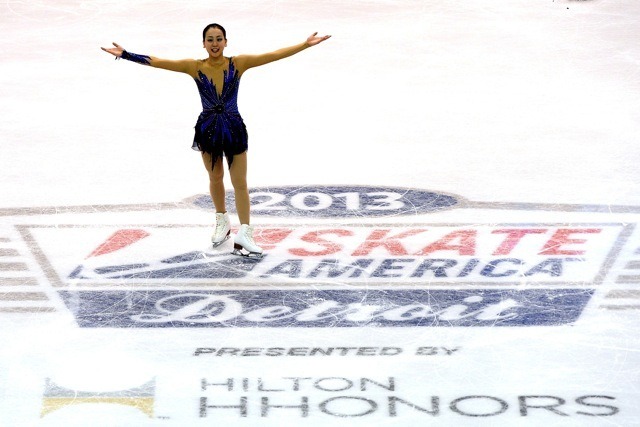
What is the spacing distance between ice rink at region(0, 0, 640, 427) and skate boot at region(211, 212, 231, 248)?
5 centimetres

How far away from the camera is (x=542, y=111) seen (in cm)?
1007

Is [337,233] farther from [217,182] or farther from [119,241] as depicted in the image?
[119,241]

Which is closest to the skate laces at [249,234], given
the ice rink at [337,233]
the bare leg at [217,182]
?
the ice rink at [337,233]

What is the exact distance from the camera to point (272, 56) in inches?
267

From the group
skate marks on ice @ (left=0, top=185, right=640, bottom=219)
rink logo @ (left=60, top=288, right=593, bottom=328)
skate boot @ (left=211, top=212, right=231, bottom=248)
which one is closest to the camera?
rink logo @ (left=60, top=288, right=593, bottom=328)

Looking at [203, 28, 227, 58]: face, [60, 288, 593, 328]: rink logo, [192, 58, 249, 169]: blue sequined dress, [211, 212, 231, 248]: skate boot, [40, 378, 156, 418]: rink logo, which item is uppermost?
[203, 28, 227, 58]: face

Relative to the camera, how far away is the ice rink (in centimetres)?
523

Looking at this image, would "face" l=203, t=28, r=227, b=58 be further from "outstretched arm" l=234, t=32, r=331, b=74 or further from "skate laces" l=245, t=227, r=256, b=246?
"skate laces" l=245, t=227, r=256, b=246

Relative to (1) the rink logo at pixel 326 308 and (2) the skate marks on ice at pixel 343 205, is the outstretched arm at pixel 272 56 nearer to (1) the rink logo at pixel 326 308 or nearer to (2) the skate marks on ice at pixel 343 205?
(2) the skate marks on ice at pixel 343 205

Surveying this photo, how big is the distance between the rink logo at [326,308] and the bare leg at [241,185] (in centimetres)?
72

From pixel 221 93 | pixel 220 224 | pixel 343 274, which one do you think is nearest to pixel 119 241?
pixel 220 224

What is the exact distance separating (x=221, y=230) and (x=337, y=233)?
2.15 ft

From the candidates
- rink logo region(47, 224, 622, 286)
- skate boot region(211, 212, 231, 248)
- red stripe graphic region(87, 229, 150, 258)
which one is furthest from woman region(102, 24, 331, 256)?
red stripe graphic region(87, 229, 150, 258)

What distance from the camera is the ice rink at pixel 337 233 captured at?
5230mm
